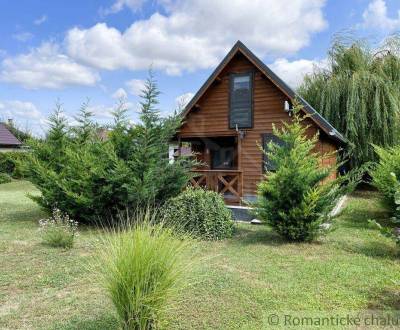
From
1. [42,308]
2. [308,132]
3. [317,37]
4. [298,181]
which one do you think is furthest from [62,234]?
[317,37]

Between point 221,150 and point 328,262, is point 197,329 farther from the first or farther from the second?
point 221,150

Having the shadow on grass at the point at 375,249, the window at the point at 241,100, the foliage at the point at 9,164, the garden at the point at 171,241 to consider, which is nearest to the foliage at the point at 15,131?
the foliage at the point at 9,164

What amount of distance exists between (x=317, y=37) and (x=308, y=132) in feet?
22.9

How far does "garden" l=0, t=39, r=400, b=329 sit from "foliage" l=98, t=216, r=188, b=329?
1cm

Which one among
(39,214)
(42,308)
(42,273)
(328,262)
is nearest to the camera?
(42,308)

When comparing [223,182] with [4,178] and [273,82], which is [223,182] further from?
[4,178]

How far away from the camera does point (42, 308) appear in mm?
3992

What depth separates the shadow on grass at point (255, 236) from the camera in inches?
282

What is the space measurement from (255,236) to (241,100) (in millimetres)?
6024

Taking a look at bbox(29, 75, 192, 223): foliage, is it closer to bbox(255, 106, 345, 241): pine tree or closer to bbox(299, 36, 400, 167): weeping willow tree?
bbox(255, 106, 345, 241): pine tree

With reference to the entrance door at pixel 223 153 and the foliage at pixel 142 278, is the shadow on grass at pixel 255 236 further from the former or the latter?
the entrance door at pixel 223 153

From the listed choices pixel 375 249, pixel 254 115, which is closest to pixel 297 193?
pixel 375 249

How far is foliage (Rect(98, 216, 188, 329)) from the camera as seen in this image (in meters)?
3.07

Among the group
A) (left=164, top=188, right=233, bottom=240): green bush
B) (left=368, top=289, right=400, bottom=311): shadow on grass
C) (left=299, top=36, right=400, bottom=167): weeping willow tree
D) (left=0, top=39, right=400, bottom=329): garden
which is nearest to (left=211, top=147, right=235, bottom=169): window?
(left=299, top=36, right=400, bottom=167): weeping willow tree
